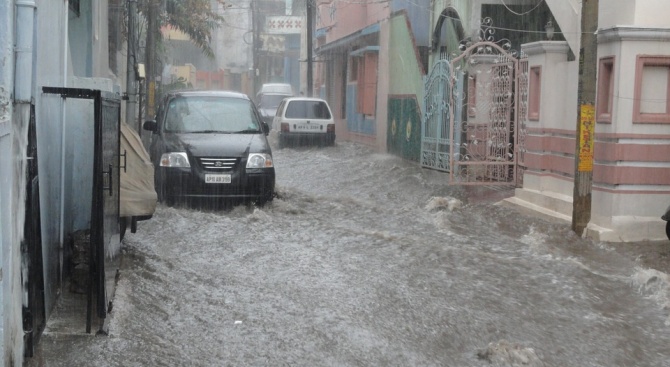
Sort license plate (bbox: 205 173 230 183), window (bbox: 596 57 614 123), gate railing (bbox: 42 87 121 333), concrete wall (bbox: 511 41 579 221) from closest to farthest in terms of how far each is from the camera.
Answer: gate railing (bbox: 42 87 121 333) < window (bbox: 596 57 614 123) < concrete wall (bbox: 511 41 579 221) < license plate (bbox: 205 173 230 183)

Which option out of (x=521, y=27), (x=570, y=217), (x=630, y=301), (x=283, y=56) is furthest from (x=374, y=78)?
(x=283, y=56)

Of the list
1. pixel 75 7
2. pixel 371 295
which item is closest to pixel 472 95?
pixel 75 7

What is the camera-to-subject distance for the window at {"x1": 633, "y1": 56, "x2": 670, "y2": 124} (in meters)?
10.2

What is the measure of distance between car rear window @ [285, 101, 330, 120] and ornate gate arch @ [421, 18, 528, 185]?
8222mm

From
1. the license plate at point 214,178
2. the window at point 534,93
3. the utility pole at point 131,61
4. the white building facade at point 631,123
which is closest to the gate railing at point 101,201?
the license plate at point 214,178

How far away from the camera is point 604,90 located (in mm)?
10672

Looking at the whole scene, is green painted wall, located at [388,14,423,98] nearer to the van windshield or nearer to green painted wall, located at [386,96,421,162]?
green painted wall, located at [386,96,421,162]

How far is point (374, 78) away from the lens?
27.5m

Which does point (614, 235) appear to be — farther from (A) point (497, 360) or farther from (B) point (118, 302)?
(B) point (118, 302)

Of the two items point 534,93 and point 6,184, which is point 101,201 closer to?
point 6,184

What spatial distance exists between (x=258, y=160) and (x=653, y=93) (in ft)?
17.5

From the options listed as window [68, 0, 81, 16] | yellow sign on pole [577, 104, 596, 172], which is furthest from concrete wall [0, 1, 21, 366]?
yellow sign on pole [577, 104, 596, 172]

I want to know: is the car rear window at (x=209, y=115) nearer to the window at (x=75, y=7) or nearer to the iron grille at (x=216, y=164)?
the iron grille at (x=216, y=164)

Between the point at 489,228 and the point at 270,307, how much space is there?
206 inches
